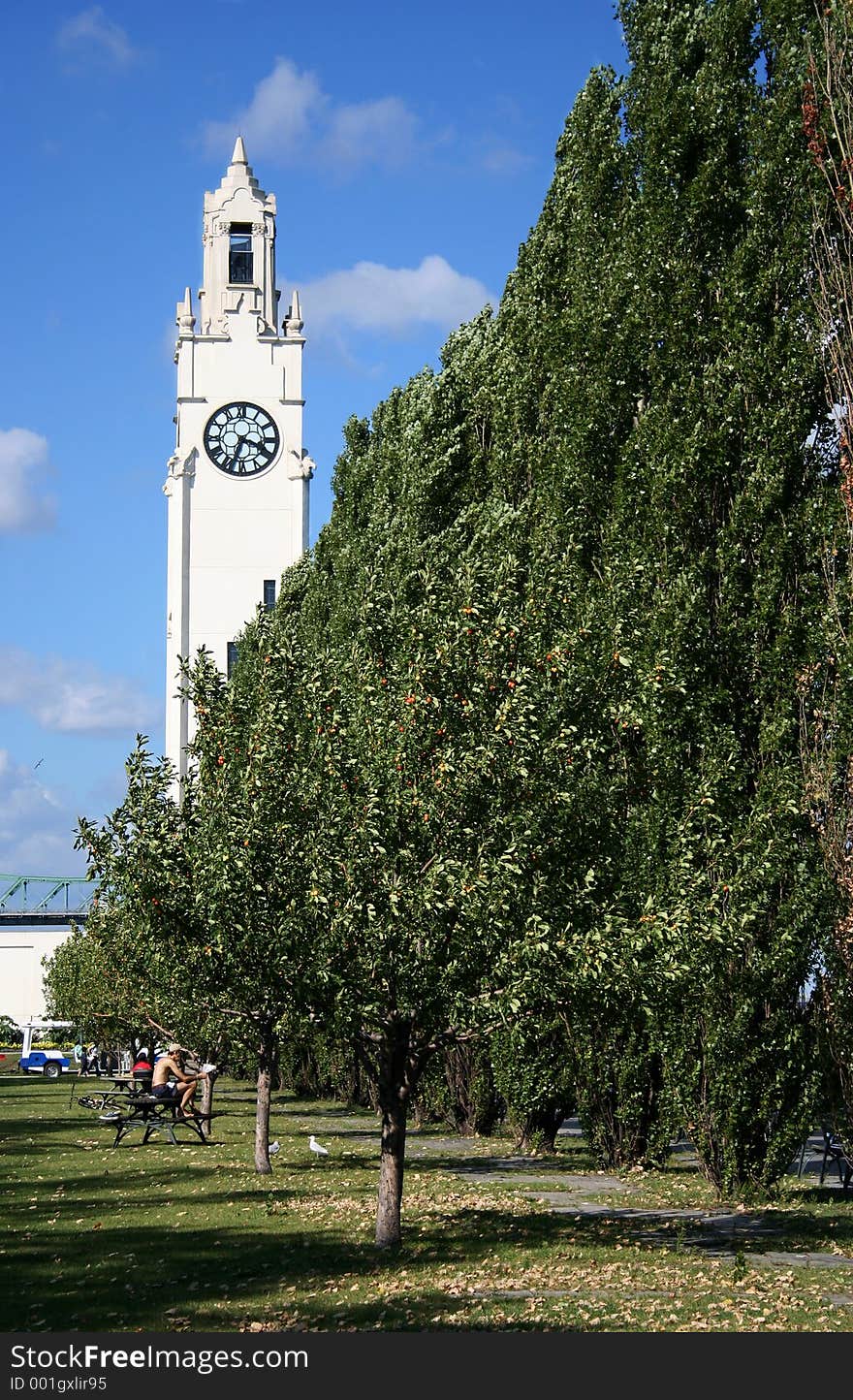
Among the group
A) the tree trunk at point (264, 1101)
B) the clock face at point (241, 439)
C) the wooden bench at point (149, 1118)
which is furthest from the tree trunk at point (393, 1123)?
the clock face at point (241, 439)

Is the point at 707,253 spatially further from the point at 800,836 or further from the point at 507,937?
the point at 507,937

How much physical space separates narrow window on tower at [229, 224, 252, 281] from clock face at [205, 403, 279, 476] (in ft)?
26.3

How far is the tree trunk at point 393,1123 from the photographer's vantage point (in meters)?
13.9

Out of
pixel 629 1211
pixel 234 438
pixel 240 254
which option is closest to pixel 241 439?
pixel 234 438

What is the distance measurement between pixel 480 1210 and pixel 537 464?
12.8 m

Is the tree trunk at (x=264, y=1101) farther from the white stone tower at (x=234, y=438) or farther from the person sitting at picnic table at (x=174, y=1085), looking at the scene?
the white stone tower at (x=234, y=438)

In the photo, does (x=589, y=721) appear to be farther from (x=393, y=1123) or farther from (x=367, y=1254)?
(x=367, y=1254)

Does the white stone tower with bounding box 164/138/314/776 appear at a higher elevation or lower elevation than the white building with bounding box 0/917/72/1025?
higher

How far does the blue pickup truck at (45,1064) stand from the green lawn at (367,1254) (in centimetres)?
4291

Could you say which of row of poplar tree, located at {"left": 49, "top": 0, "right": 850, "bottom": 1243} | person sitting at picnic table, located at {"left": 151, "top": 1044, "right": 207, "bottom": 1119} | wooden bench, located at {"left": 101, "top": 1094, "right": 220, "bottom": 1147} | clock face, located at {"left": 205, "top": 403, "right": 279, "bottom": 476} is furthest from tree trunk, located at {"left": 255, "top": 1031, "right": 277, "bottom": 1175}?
clock face, located at {"left": 205, "top": 403, "right": 279, "bottom": 476}

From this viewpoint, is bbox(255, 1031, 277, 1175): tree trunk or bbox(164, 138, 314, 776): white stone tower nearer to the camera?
bbox(255, 1031, 277, 1175): tree trunk

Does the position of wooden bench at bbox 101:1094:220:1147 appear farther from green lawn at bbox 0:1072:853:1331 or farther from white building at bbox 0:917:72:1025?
white building at bbox 0:917:72:1025

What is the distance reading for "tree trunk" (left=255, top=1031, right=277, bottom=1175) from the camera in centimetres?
2122

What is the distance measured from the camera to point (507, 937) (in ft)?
43.8
